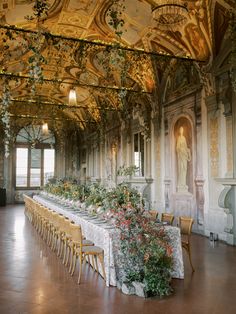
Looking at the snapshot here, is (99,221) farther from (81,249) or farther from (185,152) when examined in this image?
(185,152)

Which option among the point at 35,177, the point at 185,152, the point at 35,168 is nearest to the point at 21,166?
the point at 35,168

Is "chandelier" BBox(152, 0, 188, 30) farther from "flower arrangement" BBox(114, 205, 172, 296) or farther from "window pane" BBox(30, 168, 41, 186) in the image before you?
"window pane" BBox(30, 168, 41, 186)

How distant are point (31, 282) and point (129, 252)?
5.25 ft

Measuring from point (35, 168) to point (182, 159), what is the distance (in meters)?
14.7

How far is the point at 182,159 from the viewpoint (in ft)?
33.0

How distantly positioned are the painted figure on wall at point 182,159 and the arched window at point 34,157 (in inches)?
544

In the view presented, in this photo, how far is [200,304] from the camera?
4113 mm

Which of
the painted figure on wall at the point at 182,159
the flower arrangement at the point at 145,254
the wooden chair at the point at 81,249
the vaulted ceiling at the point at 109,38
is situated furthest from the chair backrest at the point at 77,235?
the painted figure on wall at the point at 182,159

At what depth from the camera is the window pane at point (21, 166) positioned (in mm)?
22094

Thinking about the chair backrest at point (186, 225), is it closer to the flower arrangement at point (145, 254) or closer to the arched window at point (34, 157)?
the flower arrangement at point (145, 254)

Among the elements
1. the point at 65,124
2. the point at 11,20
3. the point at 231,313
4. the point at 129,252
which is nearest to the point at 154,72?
the point at 11,20

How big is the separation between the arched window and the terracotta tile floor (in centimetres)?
1579

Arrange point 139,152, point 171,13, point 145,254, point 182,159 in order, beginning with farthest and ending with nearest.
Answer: point 139,152 < point 182,159 < point 171,13 < point 145,254

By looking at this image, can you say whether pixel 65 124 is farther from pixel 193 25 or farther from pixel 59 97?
pixel 193 25
